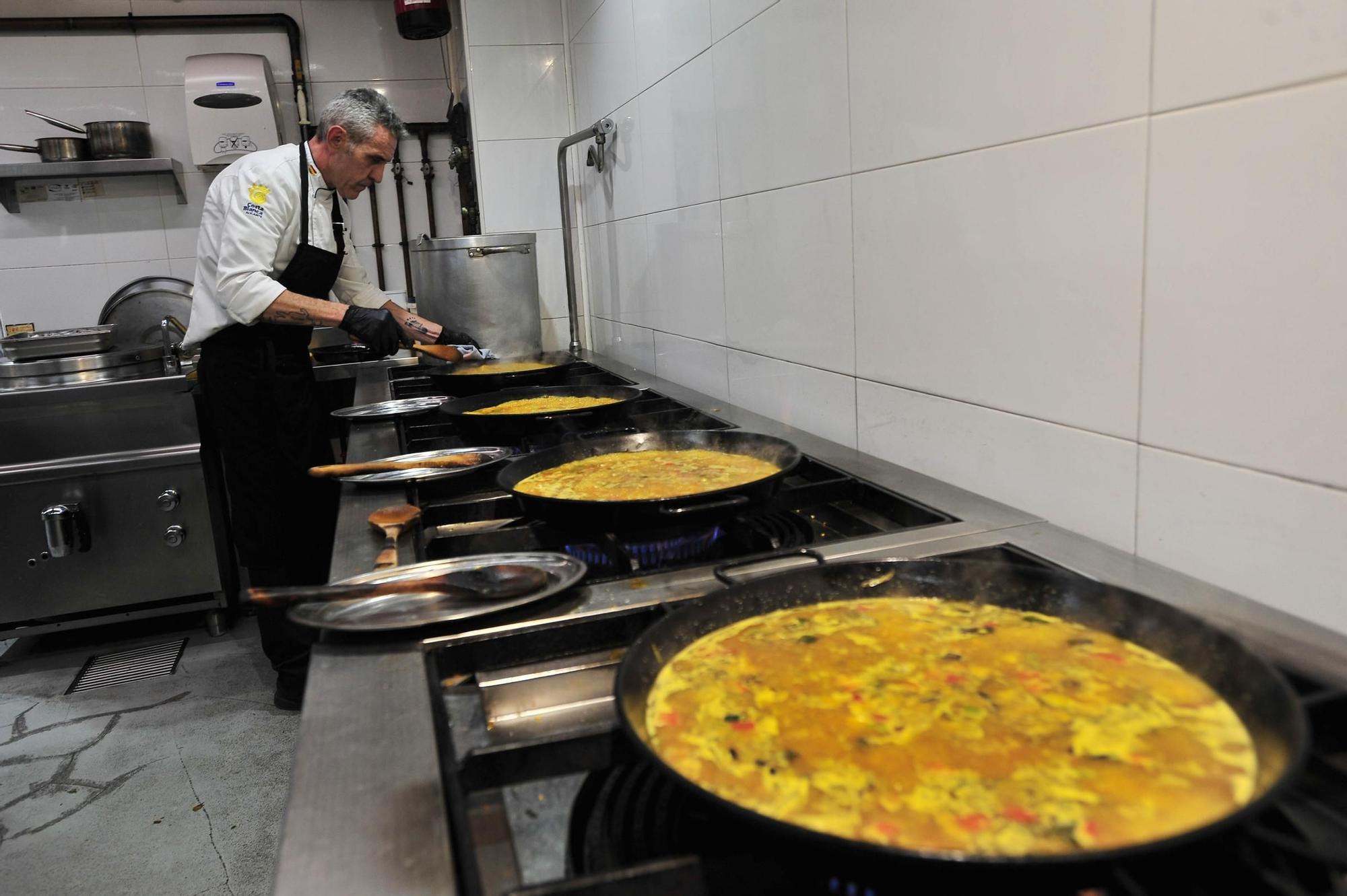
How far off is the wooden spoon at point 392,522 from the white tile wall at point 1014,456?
2.56ft

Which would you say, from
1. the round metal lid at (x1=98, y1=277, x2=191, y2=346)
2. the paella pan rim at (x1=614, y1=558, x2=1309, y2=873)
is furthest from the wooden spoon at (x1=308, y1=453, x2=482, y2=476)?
the round metal lid at (x1=98, y1=277, x2=191, y2=346)

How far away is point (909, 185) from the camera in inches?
55.7

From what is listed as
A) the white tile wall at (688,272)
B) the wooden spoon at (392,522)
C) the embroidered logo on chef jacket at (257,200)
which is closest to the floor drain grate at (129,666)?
the embroidered logo on chef jacket at (257,200)

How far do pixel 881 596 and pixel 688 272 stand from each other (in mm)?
1652

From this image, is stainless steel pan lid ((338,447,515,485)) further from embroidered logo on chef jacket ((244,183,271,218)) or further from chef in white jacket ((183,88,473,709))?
embroidered logo on chef jacket ((244,183,271,218))

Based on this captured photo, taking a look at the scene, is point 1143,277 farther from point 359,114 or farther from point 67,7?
point 67,7

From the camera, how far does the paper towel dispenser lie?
4.70 meters

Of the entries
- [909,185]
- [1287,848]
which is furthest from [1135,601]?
[909,185]

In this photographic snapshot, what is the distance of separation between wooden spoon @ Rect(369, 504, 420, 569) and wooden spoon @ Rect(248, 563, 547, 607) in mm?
169

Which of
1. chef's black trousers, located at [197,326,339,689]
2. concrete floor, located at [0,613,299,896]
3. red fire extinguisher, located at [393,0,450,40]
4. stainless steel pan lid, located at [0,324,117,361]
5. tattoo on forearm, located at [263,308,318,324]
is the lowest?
concrete floor, located at [0,613,299,896]

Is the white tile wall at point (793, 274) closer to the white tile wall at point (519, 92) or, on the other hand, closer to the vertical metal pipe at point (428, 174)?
the white tile wall at point (519, 92)

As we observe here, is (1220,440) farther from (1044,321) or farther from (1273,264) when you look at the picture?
(1044,321)

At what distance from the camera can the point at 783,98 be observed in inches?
71.1

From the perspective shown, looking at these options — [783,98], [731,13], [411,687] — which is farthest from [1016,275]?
[731,13]
